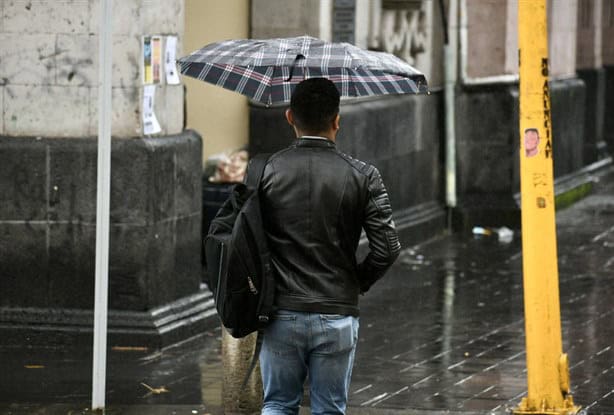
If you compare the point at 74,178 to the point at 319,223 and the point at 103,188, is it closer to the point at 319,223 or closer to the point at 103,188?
the point at 103,188

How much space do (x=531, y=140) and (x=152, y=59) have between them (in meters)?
3.18

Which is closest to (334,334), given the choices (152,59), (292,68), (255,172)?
(255,172)

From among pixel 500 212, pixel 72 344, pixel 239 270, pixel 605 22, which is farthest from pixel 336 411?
pixel 605 22

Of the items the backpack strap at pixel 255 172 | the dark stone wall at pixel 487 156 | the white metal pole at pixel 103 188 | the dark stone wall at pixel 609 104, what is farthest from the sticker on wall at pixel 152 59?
the dark stone wall at pixel 609 104

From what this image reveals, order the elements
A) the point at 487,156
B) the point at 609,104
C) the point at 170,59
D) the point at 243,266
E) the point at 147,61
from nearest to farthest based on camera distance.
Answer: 1. the point at 243,266
2. the point at 147,61
3. the point at 170,59
4. the point at 487,156
5. the point at 609,104

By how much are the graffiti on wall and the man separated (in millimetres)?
8416

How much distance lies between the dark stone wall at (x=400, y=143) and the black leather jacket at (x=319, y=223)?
6490 mm

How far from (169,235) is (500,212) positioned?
6.91 metres

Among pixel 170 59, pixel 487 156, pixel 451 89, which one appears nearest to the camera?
pixel 170 59

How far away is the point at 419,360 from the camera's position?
946 cm

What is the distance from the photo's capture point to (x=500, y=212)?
16.1 m

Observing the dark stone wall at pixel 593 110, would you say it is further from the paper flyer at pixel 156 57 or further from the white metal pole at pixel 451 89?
the paper flyer at pixel 156 57

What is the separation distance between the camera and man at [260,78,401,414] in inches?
219

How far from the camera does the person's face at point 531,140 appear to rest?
7.28 meters
